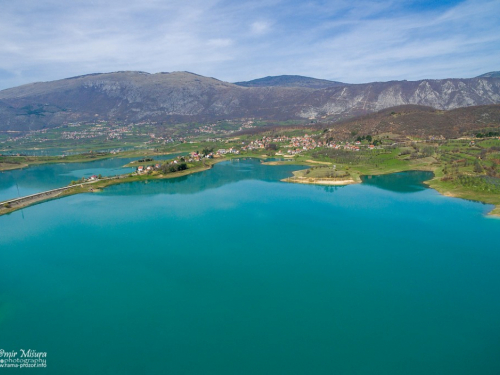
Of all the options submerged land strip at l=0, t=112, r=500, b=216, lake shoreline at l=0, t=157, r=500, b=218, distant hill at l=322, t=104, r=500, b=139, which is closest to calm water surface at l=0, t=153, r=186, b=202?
submerged land strip at l=0, t=112, r=500, b=216

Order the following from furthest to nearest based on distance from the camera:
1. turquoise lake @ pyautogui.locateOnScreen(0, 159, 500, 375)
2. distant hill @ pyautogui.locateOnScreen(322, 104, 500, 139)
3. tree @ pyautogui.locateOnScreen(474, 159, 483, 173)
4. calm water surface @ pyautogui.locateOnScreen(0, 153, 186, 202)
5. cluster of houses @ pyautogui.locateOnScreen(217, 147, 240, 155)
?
1. cluster of houses @ pyautogui.locateOnScreen(217, 147, 240, 155)
2. distant hill @ pyautogui.locateOnScreen(322, 104, 500, 139)
3. calm water surface @ pyautogui.locateOnScreen(0, 153, 186, 202)
4. tree @ pyautogui.locateOnScreen(474, 159, 483, 173)
5. turquoise lake @ pyautogui.locateOnScreen(0, 159, 500, 375)

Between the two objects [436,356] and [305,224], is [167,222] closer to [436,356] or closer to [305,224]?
[305,224]

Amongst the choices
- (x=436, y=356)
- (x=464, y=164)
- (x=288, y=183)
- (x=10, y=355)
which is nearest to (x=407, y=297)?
(x=436, y=356)

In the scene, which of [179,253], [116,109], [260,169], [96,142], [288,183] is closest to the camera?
[179,253]

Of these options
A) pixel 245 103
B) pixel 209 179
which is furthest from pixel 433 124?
pixel 245 103

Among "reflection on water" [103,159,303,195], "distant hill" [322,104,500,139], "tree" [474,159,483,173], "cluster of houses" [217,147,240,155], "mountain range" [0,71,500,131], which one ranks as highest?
"mountain range" [0,71,500,131]

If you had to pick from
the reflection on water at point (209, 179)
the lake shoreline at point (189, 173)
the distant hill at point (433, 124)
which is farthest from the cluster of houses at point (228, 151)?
the distant hill at point (433, 124)

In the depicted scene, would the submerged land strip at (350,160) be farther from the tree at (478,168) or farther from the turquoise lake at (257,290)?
the turquoise lake at (257,290)

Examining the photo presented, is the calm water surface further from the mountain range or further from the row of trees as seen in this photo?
the mountain range

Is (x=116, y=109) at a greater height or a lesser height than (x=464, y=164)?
greater
